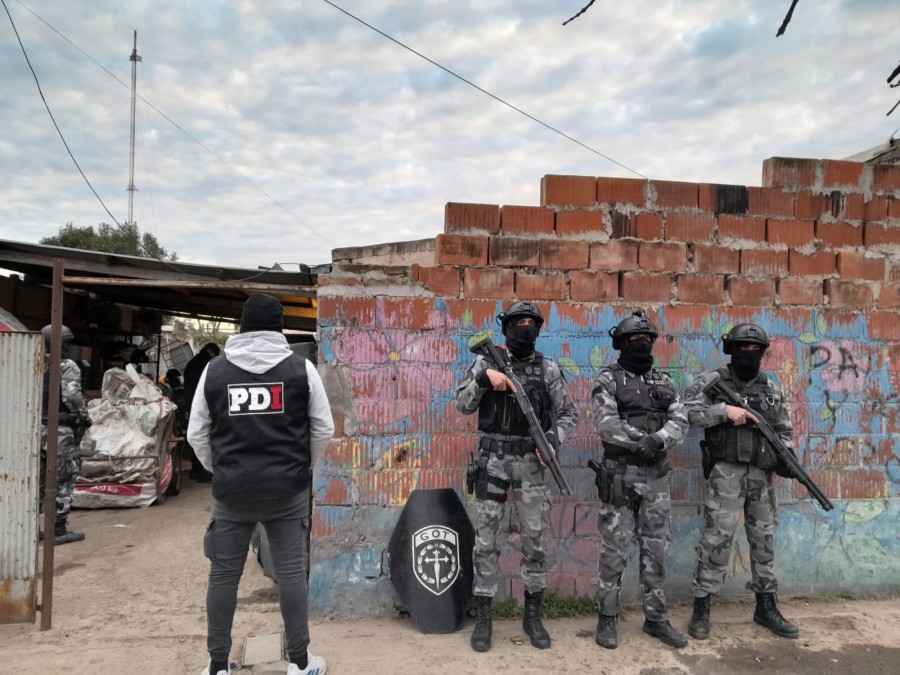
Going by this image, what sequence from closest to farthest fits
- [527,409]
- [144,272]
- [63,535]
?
[527,409] < [63,535] < [144,272]

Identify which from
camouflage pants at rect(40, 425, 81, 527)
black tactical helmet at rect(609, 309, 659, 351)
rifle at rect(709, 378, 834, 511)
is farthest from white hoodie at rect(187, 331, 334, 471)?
camouflage pants at rect(40, 425, 81, 527)

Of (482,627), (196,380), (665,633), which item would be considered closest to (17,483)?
(482,627)

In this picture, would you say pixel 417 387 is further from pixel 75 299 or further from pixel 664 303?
pixel 75 299

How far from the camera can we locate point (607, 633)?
3354mm

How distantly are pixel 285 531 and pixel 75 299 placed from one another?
7.97 meters

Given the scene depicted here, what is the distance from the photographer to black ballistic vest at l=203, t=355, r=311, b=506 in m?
2.68

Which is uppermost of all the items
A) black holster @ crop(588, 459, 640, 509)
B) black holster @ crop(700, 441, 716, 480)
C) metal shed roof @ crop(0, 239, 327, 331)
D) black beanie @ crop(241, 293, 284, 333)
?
metal shed roof @ crop(0, 239, 327, 331)

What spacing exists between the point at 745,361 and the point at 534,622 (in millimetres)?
1997

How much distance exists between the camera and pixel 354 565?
364cm

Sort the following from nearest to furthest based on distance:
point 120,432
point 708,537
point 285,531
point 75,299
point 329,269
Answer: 1. point 285,531
2. point 708,537
3. point 329,269
4. point 120,432
5. point 75,299

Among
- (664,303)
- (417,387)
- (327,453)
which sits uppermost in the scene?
(664,303)

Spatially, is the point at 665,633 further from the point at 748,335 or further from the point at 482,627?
the point at 748,335

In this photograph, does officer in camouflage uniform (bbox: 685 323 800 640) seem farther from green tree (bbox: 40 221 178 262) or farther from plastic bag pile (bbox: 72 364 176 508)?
green tree (bbox: 40 221 178 262)

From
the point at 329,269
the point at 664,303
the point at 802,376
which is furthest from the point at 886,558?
the point at 329,269
